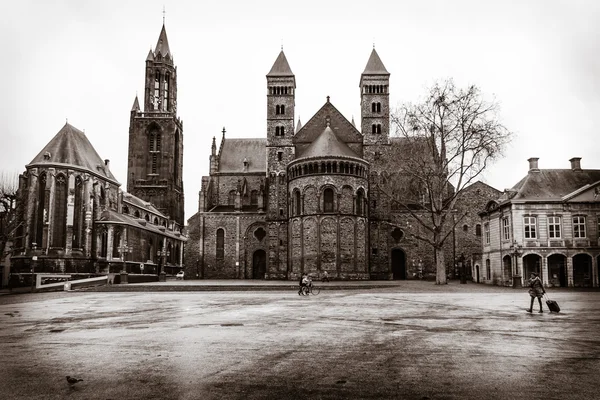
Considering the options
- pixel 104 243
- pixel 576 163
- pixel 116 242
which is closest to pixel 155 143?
pixel 116 242

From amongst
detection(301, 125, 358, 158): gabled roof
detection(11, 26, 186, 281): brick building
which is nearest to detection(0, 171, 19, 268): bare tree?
detection(11, 26, 186, 281): brick building

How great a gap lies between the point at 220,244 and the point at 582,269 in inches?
1460

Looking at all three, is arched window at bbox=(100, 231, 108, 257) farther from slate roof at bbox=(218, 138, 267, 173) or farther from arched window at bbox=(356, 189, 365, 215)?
arched window at bbox=(356, 189, 365, 215)

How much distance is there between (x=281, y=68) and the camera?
58406 millimetres

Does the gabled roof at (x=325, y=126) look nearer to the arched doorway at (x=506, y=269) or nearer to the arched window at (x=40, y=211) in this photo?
the arched doorway at (x=506, y=269)

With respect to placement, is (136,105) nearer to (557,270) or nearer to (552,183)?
(552,183)

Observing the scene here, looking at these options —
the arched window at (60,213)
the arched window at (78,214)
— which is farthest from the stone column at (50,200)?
the arched window at (78,214)

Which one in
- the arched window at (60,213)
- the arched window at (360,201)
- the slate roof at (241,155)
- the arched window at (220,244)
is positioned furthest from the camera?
the slate roof at (241,155)

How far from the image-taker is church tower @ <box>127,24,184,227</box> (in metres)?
86.2

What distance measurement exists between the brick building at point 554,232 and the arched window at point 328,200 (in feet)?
51.6

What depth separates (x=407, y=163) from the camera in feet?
131

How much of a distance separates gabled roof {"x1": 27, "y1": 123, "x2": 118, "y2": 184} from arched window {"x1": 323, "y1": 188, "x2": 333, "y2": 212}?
26846 millimetres

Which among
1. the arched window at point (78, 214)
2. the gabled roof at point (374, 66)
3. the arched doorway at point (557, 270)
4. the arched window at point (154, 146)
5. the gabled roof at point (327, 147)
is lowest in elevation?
the arched doorway at point (557, 270)

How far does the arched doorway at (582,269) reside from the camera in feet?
131
